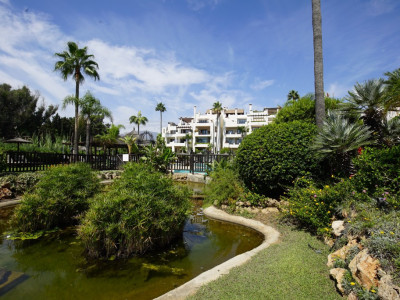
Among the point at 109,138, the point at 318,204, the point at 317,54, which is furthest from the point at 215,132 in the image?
the point at 318,204

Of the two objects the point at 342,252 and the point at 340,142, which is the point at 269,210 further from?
the point at 342,252

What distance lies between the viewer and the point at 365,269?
2742 millimetres

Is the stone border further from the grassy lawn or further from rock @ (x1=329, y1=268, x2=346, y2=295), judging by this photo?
rock @ (x1=329, y1=268, x2=346, y2=295)

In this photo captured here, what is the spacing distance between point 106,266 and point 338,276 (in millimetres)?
3791

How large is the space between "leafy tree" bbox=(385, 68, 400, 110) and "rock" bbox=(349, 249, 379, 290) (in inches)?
196

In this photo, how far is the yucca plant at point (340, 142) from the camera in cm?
589

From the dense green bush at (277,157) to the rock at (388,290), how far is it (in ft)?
Result: 14.1

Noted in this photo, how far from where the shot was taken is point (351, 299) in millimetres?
2648

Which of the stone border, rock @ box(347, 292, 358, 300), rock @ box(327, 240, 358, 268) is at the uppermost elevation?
rock @ box(327, 240, 358, 268)

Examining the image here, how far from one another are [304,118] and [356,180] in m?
5.24

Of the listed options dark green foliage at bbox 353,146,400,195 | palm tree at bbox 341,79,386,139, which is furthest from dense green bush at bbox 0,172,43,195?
palm tree at bbox 341,79,386,139

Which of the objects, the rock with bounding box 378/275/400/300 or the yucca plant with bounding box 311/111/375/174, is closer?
the rock with bounding box 378/275/400/300

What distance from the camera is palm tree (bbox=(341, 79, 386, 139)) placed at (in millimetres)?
6508

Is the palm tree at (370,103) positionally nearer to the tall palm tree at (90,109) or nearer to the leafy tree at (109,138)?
the tall palm tree at (90,109)
